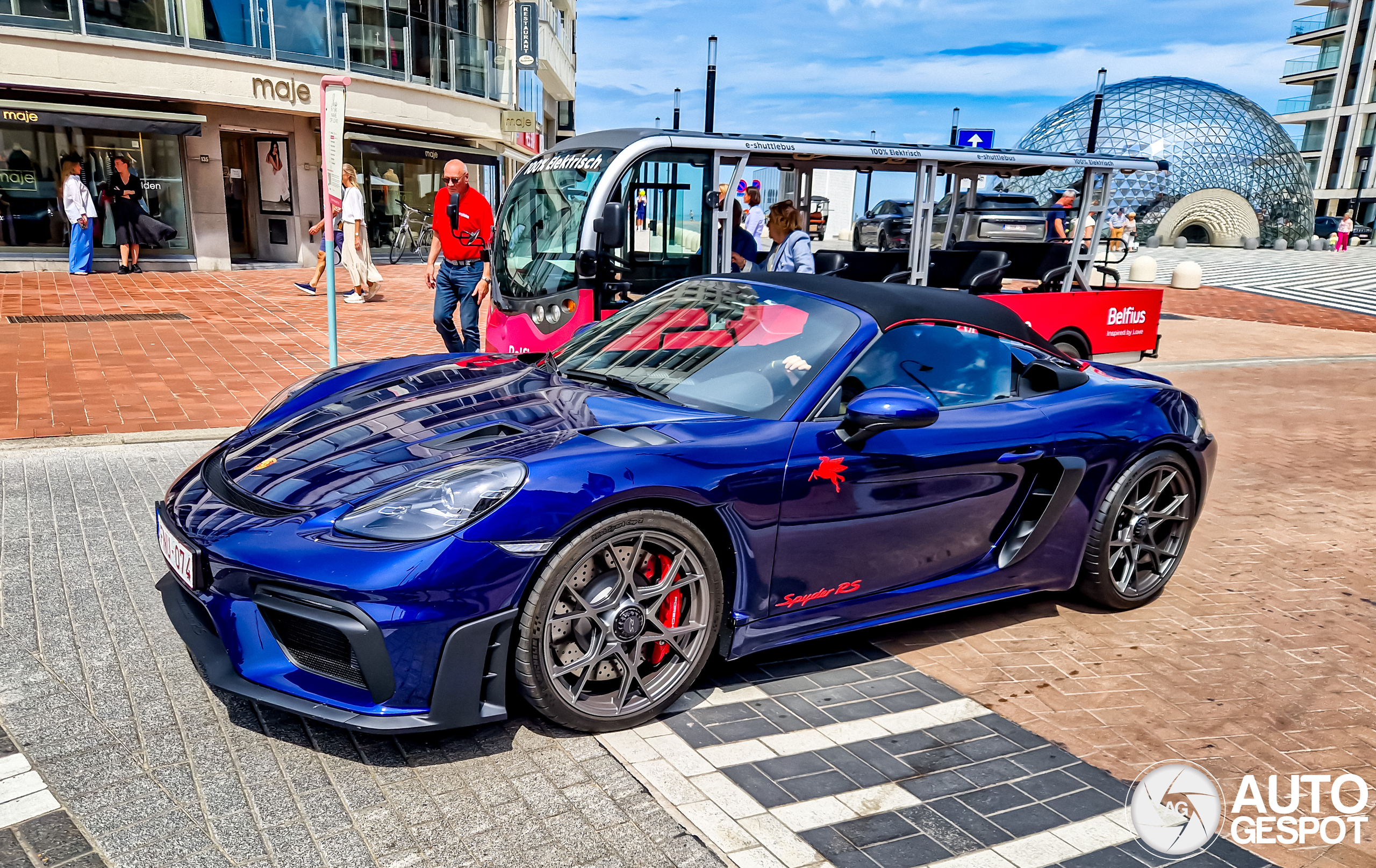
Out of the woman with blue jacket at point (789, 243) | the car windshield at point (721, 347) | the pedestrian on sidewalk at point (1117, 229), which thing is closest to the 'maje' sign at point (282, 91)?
the woman with blue jacket at point (789, 243)

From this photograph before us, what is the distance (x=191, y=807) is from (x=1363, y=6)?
87532mm

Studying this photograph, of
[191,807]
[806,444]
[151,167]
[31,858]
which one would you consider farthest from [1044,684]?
[151,167]

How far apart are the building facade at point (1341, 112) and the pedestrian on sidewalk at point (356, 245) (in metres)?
72.2

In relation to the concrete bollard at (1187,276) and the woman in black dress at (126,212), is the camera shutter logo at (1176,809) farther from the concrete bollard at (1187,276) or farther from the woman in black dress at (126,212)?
the concrete bollard at (1187,276)

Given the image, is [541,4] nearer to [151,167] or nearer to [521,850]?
[151,167]

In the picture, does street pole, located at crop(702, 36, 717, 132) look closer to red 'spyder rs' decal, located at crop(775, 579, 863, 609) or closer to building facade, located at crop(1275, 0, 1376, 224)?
red 'spyder rs' decal, located at crop(775, 579, 863, 609)

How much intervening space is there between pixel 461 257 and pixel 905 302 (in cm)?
541

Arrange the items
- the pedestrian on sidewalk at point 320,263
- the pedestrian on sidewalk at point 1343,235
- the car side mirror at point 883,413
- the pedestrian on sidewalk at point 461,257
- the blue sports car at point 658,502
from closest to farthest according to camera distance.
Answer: the blue sports car at point 658,502 < the car side mirror at point 883,413 < the pedestrian on sidewalk at point 461,257 < the pedestrian on sidewalk at point 320,263 < the pedestrian on sidewalk at point 1343,235

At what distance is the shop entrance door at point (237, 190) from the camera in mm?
20625


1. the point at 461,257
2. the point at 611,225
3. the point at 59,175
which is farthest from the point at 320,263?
the point at 611,225

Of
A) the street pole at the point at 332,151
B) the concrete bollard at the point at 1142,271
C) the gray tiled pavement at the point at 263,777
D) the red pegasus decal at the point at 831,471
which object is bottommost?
the gray tiled pavement at the point at 263,777

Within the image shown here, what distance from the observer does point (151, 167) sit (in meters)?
18.5

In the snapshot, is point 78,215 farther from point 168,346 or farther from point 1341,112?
point 1341,112

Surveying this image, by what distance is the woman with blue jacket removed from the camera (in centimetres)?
781
